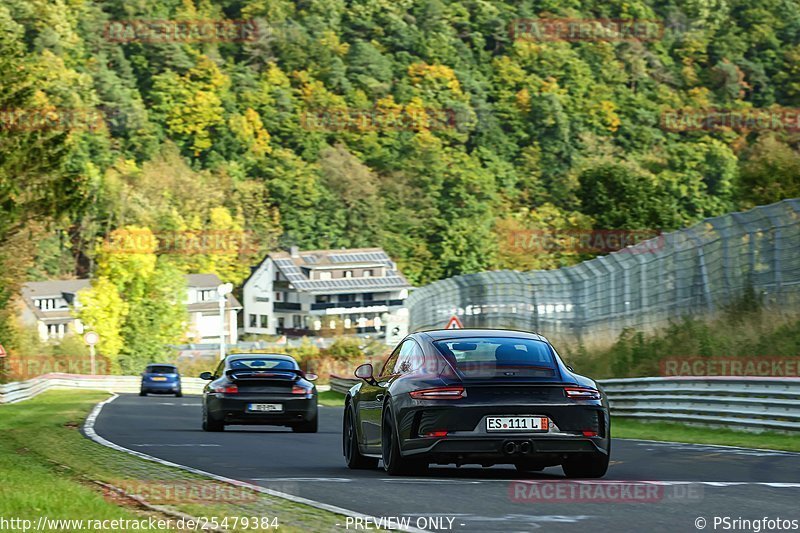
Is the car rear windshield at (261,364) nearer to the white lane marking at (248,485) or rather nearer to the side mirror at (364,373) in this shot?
the white lane marking at (248,485)

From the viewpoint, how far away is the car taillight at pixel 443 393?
1176 cm

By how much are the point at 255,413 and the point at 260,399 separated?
0.23 m

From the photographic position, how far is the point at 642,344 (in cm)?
3177

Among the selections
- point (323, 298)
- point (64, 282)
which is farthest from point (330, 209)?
point (64, 282)

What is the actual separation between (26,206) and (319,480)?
4385cm

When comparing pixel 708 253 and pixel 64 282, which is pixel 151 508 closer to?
pixel 708 253

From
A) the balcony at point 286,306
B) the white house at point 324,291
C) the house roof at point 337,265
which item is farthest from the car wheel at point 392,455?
the balcony at point 286,306

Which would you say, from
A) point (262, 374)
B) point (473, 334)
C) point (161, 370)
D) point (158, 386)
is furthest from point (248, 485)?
point (161, 370)

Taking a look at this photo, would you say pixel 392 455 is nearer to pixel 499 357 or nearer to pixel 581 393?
pixel 499 357

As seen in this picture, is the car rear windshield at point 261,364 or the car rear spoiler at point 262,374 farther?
the car rear windshield at point 261,364

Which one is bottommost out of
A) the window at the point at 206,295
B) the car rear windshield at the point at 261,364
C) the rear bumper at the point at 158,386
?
the rear bumper at the point at 158,386

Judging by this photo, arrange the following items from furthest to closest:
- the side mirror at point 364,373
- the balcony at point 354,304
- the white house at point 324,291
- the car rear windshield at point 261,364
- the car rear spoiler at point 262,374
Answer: the balcony at point 354,304 < the white house at point 324,291 < the car rear windshield at point 261,364 < the car rear spoiler at point 262,374 < the side mirror at point 364,373

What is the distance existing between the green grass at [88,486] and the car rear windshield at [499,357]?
7.42 ft

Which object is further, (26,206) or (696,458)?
(26,206)
